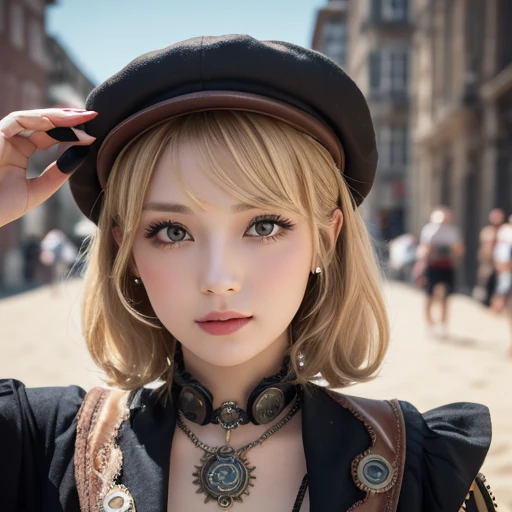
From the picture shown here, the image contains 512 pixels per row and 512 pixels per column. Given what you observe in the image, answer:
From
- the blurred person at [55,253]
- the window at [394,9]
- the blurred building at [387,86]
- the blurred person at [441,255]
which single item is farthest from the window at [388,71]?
the blurred person at [441,255]

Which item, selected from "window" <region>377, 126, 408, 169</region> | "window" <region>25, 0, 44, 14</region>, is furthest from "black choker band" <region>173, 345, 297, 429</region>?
"window" <region>377, 126, 408, 169</region>

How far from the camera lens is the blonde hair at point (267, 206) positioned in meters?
1.45

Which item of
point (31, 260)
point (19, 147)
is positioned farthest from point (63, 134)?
point (31, 260)

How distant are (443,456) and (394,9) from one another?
28.9m

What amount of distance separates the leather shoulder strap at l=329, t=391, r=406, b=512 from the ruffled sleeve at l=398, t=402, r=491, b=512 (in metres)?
0.02

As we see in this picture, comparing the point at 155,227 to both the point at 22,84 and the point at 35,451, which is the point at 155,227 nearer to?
the point at 35,451

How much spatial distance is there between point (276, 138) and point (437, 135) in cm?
1810

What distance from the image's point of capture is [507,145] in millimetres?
13312

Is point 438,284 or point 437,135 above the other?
point 437,135

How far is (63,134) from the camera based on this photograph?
4.85ft

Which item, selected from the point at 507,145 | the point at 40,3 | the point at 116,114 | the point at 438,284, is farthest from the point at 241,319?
the point at 40,3

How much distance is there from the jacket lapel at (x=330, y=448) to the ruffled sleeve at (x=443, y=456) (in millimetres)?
108

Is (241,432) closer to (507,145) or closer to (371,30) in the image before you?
(507,145)

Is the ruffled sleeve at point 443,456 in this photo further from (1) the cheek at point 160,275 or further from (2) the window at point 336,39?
(2) the window at point 336,39
